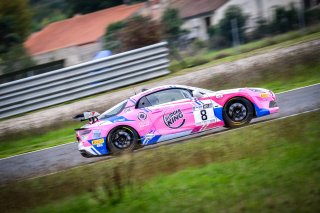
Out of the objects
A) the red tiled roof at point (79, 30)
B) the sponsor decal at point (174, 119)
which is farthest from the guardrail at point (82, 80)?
the red tiled roof at point (79, 30)

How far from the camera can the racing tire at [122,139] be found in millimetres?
11219

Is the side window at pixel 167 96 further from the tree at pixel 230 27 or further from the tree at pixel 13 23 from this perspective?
the tree at pixel 13 23

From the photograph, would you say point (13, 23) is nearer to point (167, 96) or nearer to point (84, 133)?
point (84, 133)

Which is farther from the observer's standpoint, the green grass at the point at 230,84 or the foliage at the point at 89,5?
the foliage at the point at 89,5

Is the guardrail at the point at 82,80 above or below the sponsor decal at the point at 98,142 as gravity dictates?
above

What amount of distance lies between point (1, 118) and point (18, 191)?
369 inches

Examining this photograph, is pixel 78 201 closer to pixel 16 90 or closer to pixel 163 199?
pixel 163 199

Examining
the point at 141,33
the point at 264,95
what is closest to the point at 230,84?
the point at 141,33

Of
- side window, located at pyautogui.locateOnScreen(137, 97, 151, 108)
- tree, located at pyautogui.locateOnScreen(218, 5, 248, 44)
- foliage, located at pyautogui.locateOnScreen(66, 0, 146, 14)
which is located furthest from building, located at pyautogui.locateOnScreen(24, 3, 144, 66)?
side window, located at pyautogui.locateOnScreen(137, 97, 151, 108)

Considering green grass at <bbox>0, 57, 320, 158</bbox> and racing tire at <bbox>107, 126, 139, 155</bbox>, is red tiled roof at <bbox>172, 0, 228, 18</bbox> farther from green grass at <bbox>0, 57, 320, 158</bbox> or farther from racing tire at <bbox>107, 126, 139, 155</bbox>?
racing tire at <bbox>107, 126, 139, 155</bbox>

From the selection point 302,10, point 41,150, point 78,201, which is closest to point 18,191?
point 78,201

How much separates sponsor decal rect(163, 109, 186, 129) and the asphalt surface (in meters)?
0.99

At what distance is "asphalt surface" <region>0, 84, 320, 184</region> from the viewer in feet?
38.0

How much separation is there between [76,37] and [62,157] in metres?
34.7
